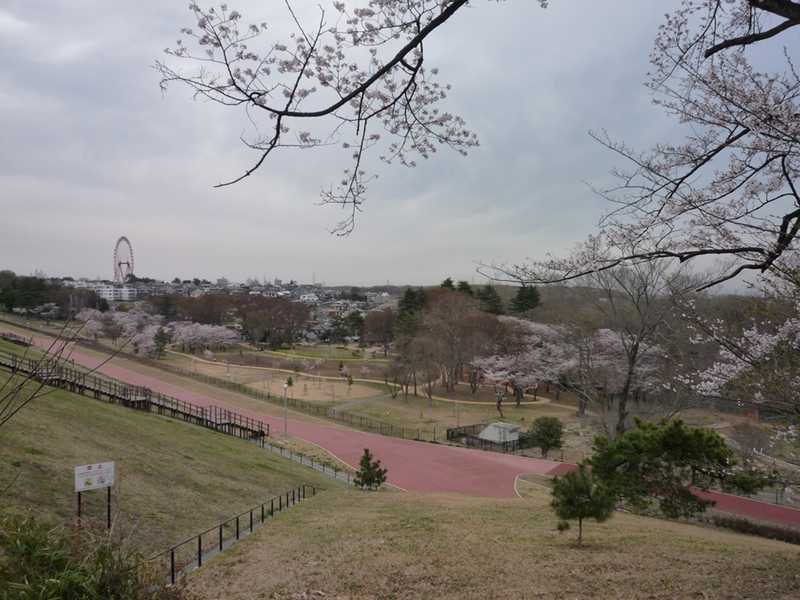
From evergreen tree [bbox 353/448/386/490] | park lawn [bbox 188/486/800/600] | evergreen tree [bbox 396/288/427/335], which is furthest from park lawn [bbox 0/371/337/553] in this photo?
evergreen tree [bbox 396/288/427/335]

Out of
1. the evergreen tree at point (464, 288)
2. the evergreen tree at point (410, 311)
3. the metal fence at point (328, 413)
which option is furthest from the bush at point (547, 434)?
the evergreen tree at point (464, 288)

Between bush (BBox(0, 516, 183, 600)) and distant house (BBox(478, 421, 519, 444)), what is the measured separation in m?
29.9

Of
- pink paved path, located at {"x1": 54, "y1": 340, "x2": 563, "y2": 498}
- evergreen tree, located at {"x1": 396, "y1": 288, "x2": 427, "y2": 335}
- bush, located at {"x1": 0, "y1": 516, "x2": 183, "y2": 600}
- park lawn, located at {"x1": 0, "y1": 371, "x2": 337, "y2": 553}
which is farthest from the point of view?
evergreen tree, located at {"x1": 396, "y1": 288, "x2": 427, "y2": 335}

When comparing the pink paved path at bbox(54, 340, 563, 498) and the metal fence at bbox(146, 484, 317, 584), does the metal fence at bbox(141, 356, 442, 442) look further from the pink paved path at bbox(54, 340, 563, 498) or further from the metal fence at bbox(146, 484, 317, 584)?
the metal fence at bbox(146, 484, 317, 584)

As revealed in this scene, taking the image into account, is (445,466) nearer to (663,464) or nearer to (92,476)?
(663,464)

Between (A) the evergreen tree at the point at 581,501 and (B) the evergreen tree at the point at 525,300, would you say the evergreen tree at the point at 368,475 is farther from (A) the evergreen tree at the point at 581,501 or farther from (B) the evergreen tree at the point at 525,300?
(B) the evergreen tree at the point at 525,300

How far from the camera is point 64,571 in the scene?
3438 mm

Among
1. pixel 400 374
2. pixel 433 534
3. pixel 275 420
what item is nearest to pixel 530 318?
pixel 400 374

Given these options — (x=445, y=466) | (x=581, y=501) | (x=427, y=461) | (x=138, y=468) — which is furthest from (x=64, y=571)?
(x=427, y=461)

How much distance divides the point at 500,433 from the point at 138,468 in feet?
73.4

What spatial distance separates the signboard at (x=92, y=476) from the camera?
940 cm

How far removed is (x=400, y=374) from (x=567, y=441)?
18839 millimetres

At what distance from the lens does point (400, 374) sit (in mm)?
49156

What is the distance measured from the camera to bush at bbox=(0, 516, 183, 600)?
331 cm
